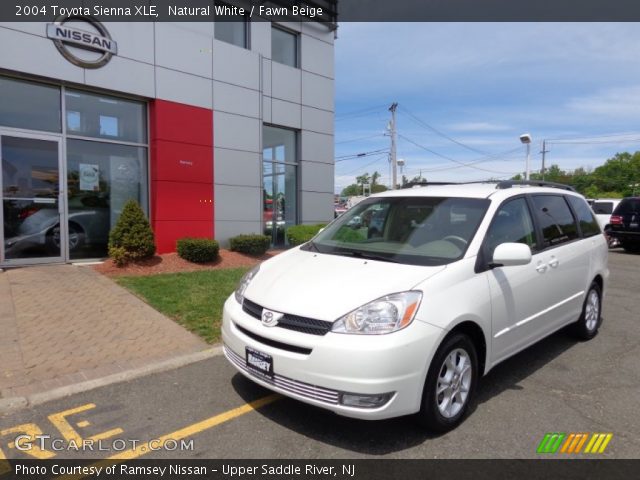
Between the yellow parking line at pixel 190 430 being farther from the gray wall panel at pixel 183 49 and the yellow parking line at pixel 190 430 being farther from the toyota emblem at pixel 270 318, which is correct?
the gray wall panel at pixel 183 49

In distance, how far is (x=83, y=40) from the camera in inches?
371

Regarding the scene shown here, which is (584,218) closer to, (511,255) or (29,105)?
(511,255)

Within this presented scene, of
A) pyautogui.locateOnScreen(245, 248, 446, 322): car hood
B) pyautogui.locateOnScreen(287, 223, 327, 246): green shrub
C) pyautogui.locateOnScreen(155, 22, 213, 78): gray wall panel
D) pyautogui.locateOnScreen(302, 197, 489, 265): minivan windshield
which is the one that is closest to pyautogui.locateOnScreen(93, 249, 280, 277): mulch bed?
pyautogui.locateOnScreen(287, 223, 327, 246): green shrub

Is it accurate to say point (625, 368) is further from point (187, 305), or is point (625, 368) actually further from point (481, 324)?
point (187, 305)

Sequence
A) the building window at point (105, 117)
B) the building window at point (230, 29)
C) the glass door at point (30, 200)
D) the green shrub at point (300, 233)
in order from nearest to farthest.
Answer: the glass door at point (30, 200) < the building window at point (105, 117) < the building window at point (230, 29) < the green shrub at point (300, 233)

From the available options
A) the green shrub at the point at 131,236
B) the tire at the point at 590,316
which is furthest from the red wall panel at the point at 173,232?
the tire at the point at 590,316

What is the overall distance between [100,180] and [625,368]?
1000 cm

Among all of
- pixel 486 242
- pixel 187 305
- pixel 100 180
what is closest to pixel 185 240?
pixel 100 180

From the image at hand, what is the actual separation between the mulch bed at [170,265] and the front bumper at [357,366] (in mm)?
6647

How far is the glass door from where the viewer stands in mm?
8852

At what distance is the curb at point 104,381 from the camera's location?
3.78 metres

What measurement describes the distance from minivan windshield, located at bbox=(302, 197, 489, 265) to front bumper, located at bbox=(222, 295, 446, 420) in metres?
0.81

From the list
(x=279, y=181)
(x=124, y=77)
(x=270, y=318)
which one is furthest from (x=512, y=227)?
(x=279, y=181)

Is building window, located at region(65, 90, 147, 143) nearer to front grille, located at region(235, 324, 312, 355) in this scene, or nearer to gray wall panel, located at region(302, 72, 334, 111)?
gray wall panel, located at region(302, 72, 334, 111)
